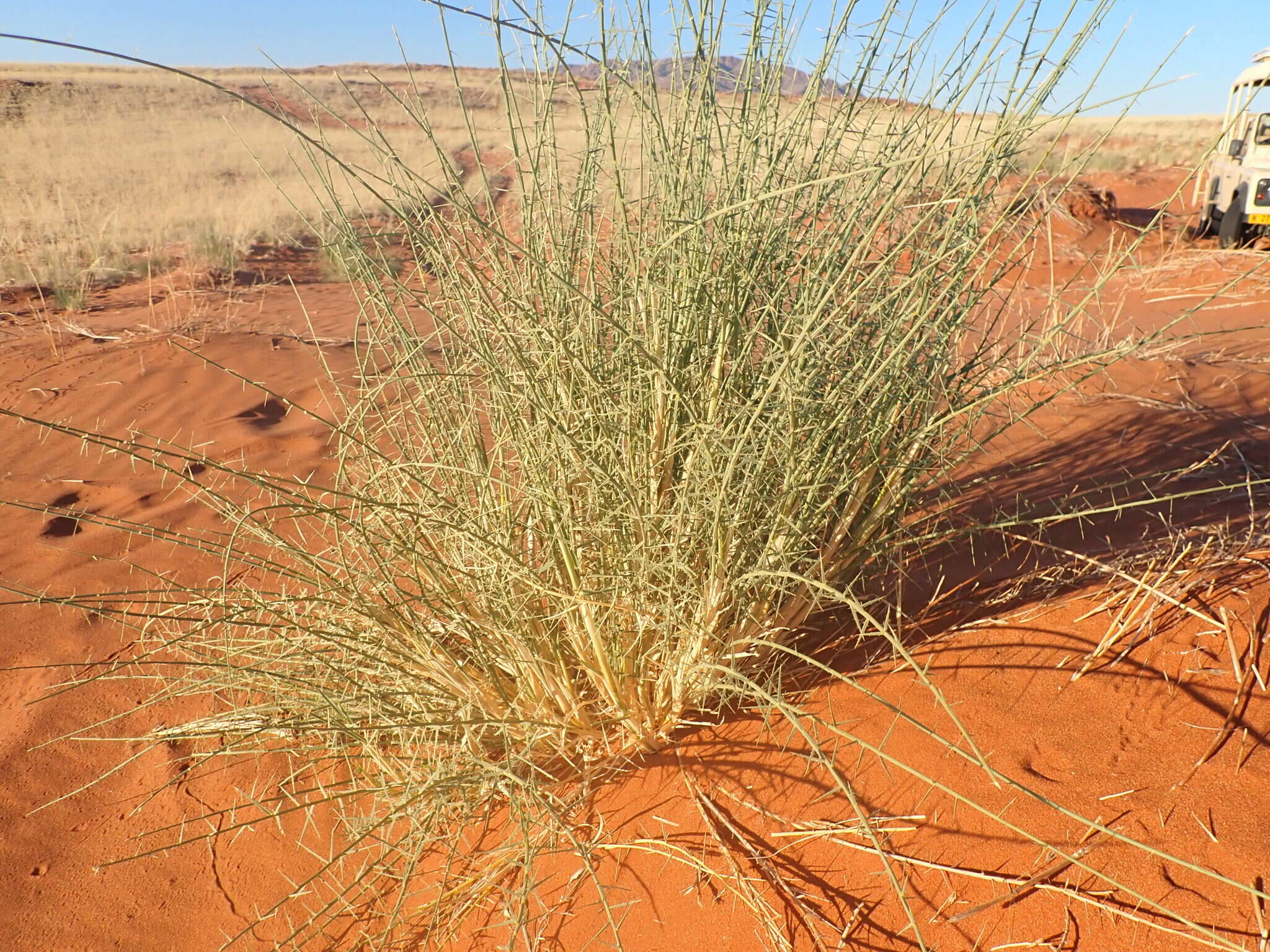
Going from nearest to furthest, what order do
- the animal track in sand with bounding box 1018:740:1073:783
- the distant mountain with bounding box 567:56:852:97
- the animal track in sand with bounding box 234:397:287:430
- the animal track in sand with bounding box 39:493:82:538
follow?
1. the animal track in sand with bounding box 1018:740:1073:783
2. the distant mountain with bounding box 567:56:852:97
3. the animal track in sand with bounding box 39:493:82:538
4. the animal track in sand with bounding box 234:397:287:430

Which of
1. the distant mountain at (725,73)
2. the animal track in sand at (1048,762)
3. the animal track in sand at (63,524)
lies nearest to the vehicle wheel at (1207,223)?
the distant mountain at (725,73)

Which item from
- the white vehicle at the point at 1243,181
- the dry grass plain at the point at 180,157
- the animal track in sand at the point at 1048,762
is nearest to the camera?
the animal track in sand at the point at 1048,762

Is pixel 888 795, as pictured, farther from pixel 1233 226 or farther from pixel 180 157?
pixel 180 157

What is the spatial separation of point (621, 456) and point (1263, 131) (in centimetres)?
1059

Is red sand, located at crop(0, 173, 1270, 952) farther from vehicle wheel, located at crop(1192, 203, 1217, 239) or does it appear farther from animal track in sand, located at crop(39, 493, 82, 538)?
vehicle wheel, located at crop(1192, 203, 1217, 239)

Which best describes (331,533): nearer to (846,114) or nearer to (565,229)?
(565,229)

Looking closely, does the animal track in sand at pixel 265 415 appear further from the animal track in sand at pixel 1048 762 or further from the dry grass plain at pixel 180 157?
the animal track in sand at pixel 1048 762

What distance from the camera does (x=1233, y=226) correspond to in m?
8.94

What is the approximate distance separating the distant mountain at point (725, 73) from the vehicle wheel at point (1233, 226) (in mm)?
8854

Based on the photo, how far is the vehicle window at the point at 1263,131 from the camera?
9008 millimetres

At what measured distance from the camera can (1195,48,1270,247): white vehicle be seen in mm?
8586

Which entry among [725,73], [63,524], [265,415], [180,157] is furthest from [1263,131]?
[180,157]

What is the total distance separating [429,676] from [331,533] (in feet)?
4.05

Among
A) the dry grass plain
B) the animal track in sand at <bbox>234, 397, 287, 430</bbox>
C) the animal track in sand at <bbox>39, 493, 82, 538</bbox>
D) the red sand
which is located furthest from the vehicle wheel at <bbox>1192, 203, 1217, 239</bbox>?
the animal track in sand at <bbox>39, 493, 82, 538</bbox>
